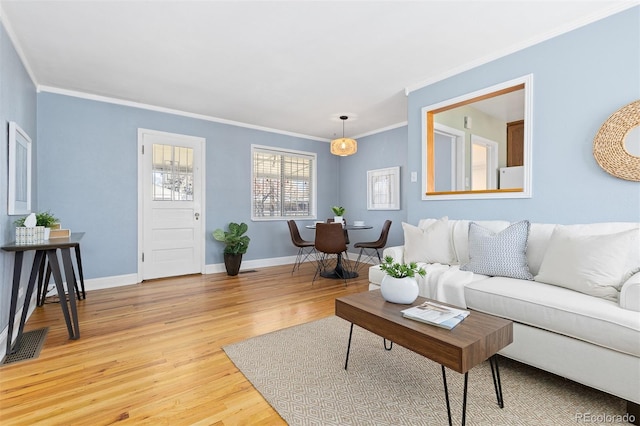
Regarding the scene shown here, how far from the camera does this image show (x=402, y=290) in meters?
1.82

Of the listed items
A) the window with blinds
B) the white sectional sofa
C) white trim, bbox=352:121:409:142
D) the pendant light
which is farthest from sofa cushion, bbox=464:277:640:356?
the window with blinds

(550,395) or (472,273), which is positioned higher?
(472,273)

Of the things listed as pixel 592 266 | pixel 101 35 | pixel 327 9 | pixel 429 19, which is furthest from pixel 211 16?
pixel 592 266

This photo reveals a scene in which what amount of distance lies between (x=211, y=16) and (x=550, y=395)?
340 cm

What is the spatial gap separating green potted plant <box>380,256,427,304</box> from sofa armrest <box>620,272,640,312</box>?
1.01 meters

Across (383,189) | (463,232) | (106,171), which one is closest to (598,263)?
(463,232)

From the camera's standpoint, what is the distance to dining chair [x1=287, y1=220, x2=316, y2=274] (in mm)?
4984

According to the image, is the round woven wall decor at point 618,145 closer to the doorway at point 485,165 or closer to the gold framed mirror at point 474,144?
the gold framed mirror at point 474,144

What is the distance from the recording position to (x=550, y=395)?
170 cm

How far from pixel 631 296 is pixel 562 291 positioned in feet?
1.16

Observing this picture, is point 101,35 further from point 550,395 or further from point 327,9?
point 550,395

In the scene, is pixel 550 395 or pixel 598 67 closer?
pixel 550 395

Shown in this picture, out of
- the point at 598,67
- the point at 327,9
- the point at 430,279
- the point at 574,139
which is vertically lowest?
the point at 430,279

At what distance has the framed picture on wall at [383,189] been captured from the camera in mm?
5422
